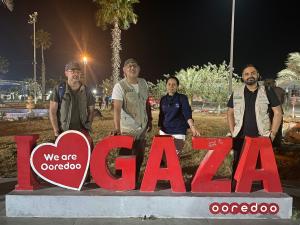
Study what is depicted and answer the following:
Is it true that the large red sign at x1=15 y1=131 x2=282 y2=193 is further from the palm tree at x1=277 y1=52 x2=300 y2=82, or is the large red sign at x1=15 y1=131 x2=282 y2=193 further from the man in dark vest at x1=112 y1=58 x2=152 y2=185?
the palm tree at x1=277 y1=52 x2=300 y2=82

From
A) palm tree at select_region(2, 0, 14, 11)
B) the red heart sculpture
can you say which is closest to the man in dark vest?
the red heart sculpture

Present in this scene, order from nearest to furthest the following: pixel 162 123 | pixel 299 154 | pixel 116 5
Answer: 1. pixel 162 123
2. pixel 299 154
3. pixel 116 5

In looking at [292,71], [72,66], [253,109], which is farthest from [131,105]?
[292,71]

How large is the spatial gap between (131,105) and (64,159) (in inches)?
44.1

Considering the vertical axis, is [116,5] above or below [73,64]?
above

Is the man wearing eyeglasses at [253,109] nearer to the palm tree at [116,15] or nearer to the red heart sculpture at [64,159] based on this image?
the red heart sculpture at [64,159]

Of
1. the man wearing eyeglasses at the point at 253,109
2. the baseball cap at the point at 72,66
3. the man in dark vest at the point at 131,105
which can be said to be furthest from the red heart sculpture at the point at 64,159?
the man wearing eyeglasses at the point at 253,109

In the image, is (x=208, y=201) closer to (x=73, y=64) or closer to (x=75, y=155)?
(x=75, y=155)

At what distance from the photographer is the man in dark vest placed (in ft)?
17.0

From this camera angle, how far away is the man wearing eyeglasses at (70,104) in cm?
513

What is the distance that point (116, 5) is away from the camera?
2294cm

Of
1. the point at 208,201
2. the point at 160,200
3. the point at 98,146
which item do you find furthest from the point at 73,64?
the point at 208,201

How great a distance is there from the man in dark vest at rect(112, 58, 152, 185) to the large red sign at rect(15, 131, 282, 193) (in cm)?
44

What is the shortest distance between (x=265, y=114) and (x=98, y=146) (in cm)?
219
